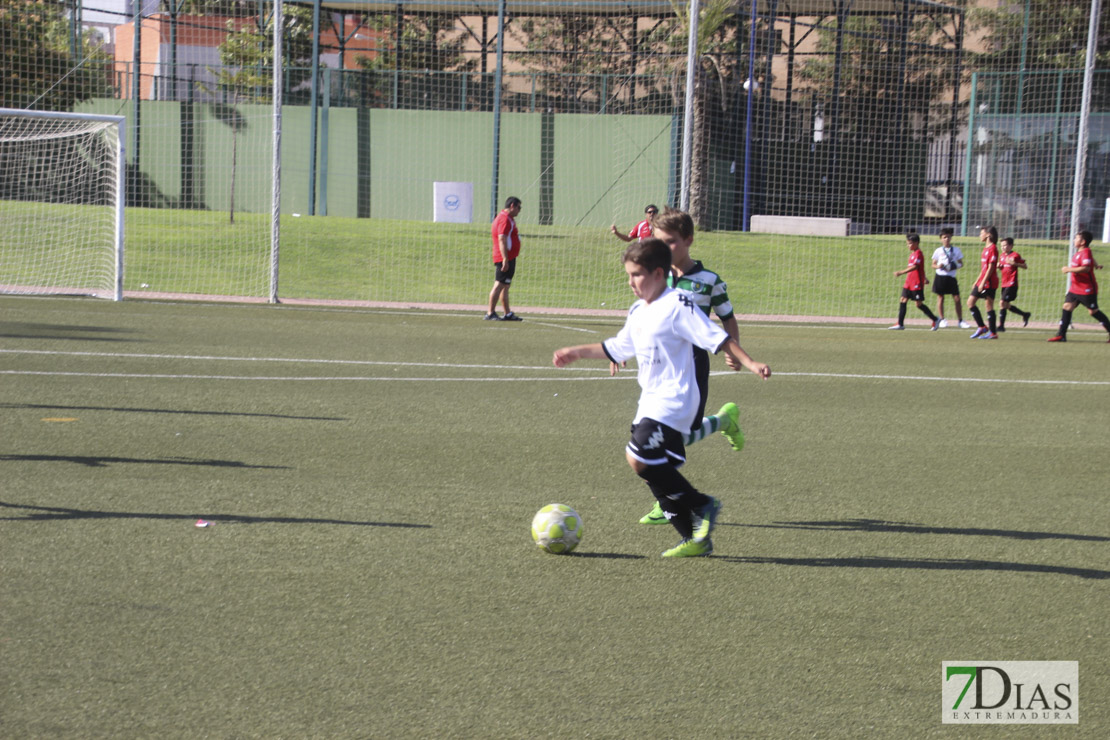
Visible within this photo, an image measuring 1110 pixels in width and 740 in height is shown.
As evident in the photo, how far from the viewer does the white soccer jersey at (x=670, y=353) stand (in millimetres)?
5098

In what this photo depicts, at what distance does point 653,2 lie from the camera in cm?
3312

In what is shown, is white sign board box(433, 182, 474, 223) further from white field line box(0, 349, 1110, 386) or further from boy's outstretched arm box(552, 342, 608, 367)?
boy's outstretched arm box(552, 342, 608, 367)

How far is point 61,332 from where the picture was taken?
13.8 metres

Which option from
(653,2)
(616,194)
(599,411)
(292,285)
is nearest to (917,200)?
(616,194)

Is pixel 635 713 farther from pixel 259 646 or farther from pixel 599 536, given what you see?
pixel 599 536

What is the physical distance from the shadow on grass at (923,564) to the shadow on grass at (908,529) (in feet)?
1.70

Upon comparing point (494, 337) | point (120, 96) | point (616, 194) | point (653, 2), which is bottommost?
point (494, 337)

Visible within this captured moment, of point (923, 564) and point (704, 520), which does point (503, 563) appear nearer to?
point (704, 520)

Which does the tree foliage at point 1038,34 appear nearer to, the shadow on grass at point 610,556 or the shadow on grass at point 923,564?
the shadow on grass at point 923,564

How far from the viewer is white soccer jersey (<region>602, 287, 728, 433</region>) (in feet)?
16.7

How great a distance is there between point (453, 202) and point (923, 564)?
25999 mm

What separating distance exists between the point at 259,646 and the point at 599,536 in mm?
2103

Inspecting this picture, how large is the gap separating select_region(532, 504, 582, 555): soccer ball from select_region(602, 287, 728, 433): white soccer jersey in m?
0.59

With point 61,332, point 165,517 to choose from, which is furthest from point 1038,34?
point 165,517
